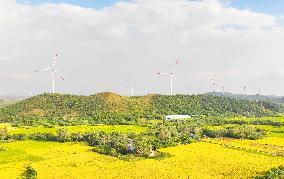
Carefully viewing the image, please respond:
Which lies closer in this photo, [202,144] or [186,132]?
[202,144]

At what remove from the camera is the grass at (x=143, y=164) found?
9344cm

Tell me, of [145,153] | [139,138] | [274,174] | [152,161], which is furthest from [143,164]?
[274,174]

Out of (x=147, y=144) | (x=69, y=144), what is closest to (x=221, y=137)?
(x=147, y=144)

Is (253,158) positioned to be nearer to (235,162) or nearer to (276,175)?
(235,162)

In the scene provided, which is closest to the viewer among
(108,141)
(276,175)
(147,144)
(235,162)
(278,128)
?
(276,175)

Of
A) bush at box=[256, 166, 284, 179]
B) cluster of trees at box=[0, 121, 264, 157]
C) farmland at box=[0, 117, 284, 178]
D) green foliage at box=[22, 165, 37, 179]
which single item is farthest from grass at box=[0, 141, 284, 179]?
cluster of trees at box=[0, 121, 264, 157]

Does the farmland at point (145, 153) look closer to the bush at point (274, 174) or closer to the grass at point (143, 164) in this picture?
the grass at point (143, 164)

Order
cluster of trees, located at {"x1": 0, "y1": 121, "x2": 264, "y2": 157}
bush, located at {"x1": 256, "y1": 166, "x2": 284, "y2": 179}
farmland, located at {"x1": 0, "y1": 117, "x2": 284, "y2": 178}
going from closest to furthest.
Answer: bush, located at {"x1": 256, "y1": 166, "x2": 284, "y2": 179} < farmland, located at {"x1": 0, "y1": 117, "x2": 284, "y2": 178} < cluster of trees, located at {"x1": 0, "y1": 121, "x2": 264, "y2": 157}

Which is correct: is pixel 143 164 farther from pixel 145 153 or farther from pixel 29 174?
pixel 29 174

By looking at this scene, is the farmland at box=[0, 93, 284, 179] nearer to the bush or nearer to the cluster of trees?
the cluster of trees

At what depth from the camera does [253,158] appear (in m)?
110

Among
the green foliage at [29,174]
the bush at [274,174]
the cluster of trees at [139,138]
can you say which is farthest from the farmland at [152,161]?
the cluster of trees at [139,138]

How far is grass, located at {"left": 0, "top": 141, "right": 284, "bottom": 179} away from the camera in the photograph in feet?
307

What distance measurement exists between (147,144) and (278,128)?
228ft
